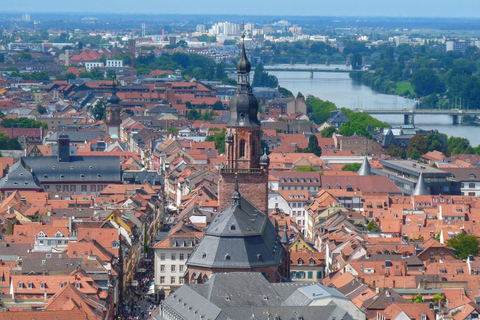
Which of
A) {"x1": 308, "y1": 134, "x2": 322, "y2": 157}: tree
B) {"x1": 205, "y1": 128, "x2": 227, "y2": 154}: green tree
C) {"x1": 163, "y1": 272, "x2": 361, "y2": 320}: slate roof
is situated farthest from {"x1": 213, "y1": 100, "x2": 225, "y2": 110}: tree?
{"x1": 163, "y1": 272, "x2": 361, "y2": 320}: slate roof

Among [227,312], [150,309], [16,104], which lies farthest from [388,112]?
[227,312]

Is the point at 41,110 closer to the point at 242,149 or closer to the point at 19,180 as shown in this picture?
the point at 19,180

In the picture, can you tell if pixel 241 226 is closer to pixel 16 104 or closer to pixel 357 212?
pixel 357 212

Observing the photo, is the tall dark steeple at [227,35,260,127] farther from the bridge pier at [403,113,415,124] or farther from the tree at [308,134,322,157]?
the bridge pier at [403,113,415,124]

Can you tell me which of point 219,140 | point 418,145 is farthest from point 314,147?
point 418,145

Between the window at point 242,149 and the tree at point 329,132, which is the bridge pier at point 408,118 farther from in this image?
the window at point 242,149
